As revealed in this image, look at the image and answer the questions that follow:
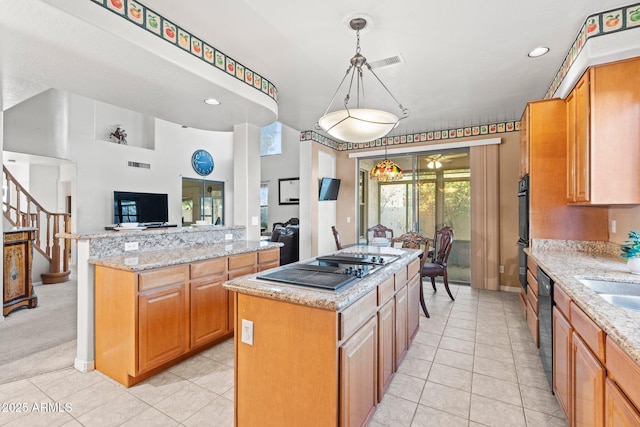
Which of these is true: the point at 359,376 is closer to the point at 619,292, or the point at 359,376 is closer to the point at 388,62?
the point at 619,292

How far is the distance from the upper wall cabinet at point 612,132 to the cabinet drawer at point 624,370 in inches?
61.6

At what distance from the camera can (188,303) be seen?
2488mm

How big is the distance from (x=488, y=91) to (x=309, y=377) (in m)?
3.65

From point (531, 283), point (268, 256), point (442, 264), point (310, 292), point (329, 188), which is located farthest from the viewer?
point (329, 188)

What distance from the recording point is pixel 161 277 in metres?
2.27

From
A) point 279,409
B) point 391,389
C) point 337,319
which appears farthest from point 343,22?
point 391,389

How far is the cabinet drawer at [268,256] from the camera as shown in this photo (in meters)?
3.28

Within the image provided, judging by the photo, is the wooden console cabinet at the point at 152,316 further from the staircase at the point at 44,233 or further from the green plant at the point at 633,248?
the staircase at the point at 44,233

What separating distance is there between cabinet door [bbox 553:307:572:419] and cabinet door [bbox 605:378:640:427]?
1.70ft

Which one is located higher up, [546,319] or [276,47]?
[276,47]

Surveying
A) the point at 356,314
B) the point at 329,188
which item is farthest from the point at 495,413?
the point at 329,188

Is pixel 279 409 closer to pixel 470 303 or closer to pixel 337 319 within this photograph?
pixel 337 319

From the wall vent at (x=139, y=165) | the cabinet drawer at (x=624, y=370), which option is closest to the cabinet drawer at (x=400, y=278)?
the cabinet drawer at (x=624, y=370)

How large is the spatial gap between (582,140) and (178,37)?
323 centimetres
